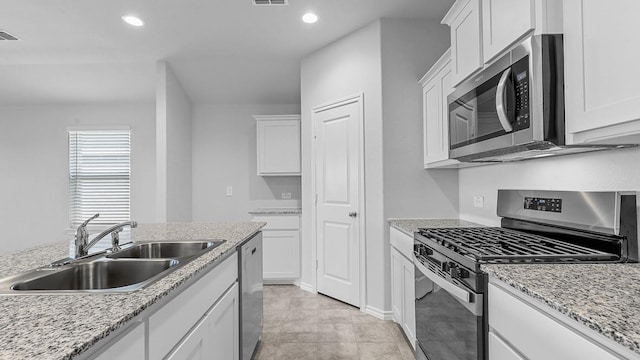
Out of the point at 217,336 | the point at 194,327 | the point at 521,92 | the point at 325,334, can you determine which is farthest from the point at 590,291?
the point at 325,334

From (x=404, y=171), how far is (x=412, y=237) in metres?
0.96

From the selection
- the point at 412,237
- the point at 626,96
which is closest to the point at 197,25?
the point at 412,237

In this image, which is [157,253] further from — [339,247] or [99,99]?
[99,99]

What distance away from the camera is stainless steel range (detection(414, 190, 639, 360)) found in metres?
1.26

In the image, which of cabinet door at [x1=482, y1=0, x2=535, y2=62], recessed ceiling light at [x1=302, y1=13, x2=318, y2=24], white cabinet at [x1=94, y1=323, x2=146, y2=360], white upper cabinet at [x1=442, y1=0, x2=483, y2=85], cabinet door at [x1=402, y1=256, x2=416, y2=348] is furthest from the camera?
recessed ceiling light at [x1=302, y1=13, x2=318, y2=24]

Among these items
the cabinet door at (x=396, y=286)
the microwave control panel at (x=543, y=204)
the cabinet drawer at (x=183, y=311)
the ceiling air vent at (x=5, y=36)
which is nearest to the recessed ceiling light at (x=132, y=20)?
the ceiling air vent at (x=5, y=36)

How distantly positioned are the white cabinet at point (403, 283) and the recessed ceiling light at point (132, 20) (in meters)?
3.02

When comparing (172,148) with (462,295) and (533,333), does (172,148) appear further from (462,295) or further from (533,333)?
(533,333)

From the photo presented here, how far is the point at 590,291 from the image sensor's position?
0.92 m

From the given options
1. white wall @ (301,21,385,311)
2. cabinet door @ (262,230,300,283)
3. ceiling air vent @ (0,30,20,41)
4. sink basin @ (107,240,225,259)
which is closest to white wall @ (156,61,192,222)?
cabinet door @ (262,230,300,283)

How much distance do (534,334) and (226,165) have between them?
4.46 meters

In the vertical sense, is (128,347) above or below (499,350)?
above

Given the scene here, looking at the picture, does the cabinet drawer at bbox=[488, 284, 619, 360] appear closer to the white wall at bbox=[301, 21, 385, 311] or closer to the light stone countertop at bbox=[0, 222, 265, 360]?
the light stone countertop at bbox=[0, 222, 265, 360]

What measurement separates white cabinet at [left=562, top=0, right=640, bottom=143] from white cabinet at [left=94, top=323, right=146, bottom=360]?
1468 mm
